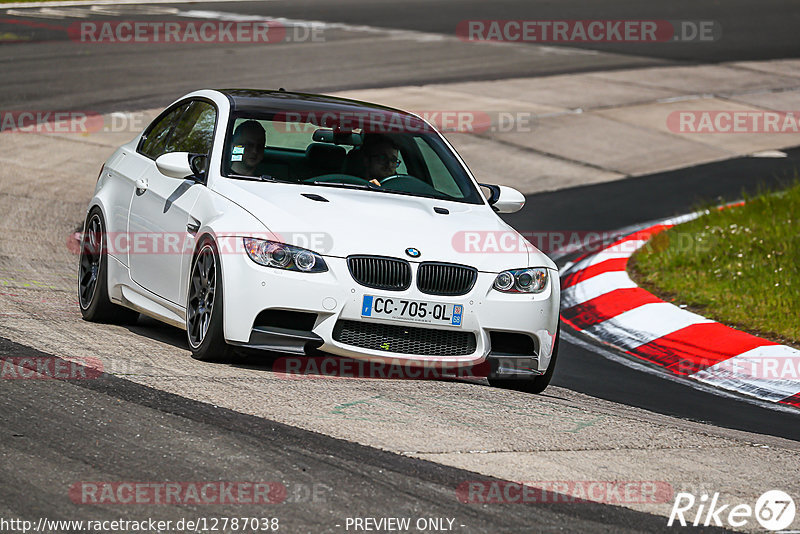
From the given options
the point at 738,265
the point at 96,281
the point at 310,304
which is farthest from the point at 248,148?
the point at 738,265

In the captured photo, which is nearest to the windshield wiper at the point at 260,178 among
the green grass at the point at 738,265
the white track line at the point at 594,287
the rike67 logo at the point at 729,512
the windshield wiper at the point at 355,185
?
the windshield wiper at the point at 355,185

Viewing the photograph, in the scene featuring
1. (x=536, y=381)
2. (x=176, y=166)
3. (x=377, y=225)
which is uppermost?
(x=176, y=166)

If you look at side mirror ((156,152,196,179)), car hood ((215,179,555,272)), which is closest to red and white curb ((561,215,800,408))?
car hood ((215,179,555,272))

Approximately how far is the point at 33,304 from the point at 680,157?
421 inches

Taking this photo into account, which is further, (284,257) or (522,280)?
(522,280)

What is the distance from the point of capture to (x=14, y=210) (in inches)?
457

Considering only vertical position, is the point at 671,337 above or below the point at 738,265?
below

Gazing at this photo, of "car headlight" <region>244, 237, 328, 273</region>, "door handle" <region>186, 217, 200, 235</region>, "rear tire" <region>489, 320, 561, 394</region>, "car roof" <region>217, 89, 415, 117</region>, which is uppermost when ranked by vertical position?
"car roof" <region>217, 89, 415, 117</region>

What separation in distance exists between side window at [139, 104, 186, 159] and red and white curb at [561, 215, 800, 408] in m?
3.39

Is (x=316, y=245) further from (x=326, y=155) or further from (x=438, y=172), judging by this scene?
(x=438, y=172)

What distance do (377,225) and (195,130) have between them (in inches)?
68.4

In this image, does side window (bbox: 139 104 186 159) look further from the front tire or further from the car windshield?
the front tire

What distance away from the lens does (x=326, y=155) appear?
7820 millimetres

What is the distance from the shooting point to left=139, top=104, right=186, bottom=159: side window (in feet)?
26.8
